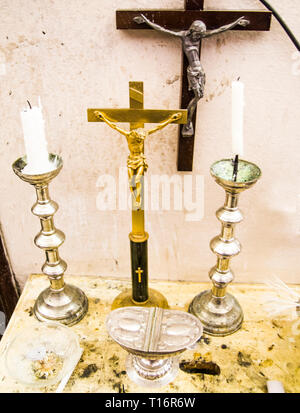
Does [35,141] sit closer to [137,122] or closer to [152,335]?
[137,122]

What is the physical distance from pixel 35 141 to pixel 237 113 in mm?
378

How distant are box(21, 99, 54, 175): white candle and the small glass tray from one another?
379 millimetres

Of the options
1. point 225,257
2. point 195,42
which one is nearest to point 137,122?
point 195,42

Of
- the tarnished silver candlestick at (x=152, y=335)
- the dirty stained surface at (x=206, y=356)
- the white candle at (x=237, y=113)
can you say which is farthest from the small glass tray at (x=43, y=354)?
the white candle at (x=237, y=113)

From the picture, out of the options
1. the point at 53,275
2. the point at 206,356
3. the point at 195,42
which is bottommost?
the point at 206,356

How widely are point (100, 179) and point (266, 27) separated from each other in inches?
19.1

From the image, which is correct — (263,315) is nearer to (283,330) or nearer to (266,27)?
(283,330)

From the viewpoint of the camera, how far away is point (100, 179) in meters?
0.97

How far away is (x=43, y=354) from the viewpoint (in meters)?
0.88

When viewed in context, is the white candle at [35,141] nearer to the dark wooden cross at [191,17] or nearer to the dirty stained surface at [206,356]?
the dark wooden cross at [191,17]

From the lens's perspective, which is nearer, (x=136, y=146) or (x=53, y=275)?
(x=136, y=146)

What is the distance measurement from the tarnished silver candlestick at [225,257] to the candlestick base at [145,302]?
0.07 metres

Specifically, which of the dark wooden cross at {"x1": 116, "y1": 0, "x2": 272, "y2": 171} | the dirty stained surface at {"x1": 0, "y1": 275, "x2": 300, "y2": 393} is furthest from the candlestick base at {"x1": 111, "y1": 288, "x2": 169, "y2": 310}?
the dark wooden cross at {"x1": 116, "y1": 0, "x2": 272, "y2": 171}
